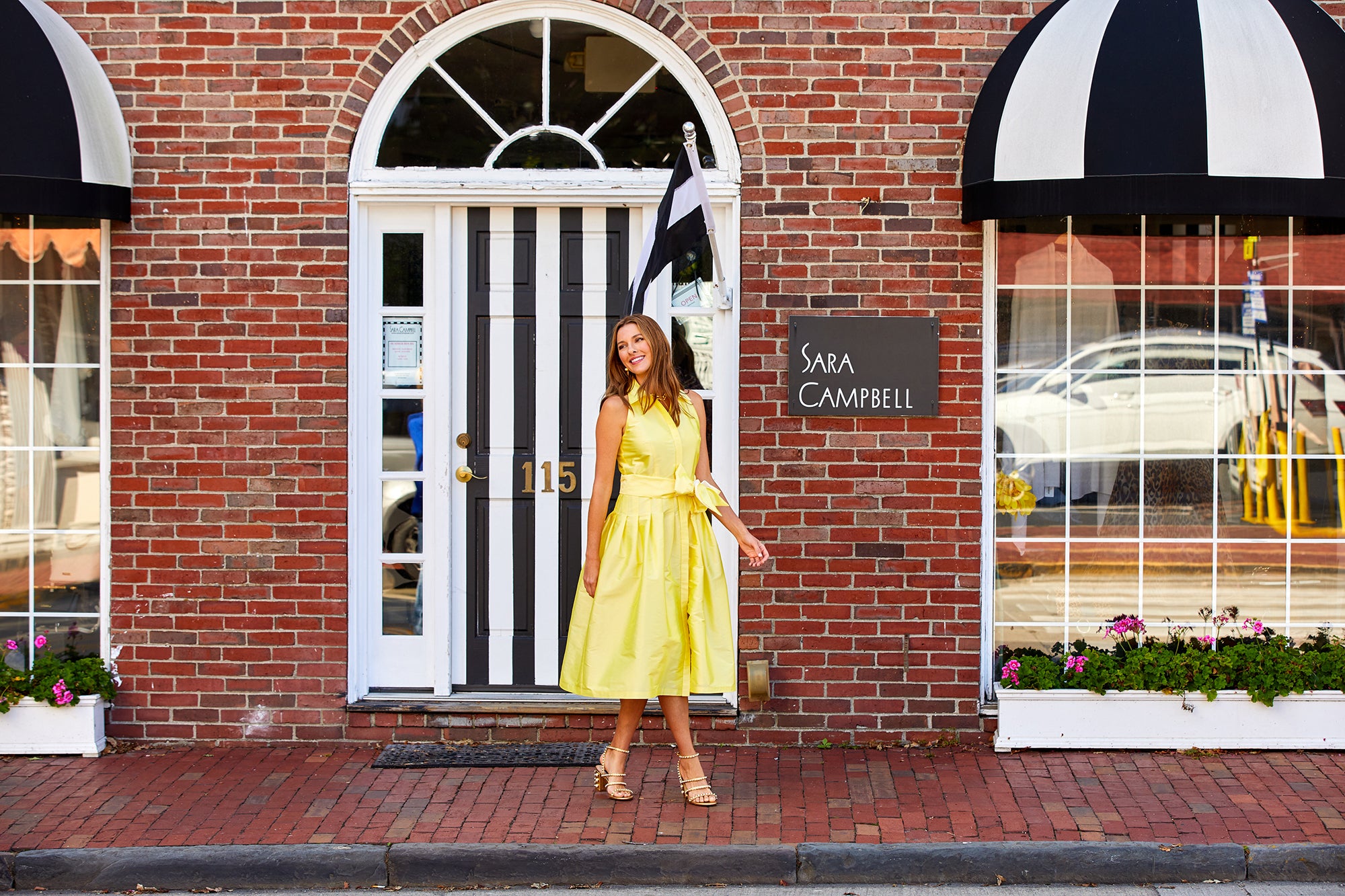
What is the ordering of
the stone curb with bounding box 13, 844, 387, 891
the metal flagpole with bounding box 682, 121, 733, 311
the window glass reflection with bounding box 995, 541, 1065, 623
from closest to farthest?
the stone curb with bounding box 13, 844, 387, 891
the metal flagpole with bounding box 682, 121, 733, 311
the window glass reflection with bounding box 995, 541, 1065, 623

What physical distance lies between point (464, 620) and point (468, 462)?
78cm

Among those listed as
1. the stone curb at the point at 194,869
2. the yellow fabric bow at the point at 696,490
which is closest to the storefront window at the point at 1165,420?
the yellow fabric bow at the point at 696,490

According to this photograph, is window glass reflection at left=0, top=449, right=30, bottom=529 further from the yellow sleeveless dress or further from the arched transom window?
the yellow sleeveless dress

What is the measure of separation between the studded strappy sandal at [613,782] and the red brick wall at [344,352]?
2.58ft

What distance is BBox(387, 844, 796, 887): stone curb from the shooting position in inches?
177

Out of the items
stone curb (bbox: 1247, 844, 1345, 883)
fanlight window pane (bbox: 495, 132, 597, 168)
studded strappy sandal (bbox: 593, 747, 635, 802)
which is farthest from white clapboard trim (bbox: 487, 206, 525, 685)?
stone curb (bbox: 1247, 844, 1345, 883)

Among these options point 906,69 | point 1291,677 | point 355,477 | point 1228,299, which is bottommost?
point 1291,677

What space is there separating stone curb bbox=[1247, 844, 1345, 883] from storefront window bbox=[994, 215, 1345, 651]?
61.5 inches

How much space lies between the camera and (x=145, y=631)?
19.1ft

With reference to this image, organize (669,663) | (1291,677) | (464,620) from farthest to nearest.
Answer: (464,620), (1291,677), (669,663)

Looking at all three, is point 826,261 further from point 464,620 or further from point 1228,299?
point 464,620

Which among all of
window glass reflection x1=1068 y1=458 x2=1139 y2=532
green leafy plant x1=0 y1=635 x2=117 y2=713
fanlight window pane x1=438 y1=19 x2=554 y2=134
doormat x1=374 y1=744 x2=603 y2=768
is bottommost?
doormat x1=374 y1=744 x2=603 y2=768

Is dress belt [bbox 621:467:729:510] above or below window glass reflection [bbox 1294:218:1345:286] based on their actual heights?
below

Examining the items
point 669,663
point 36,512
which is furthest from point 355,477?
point 669,663
